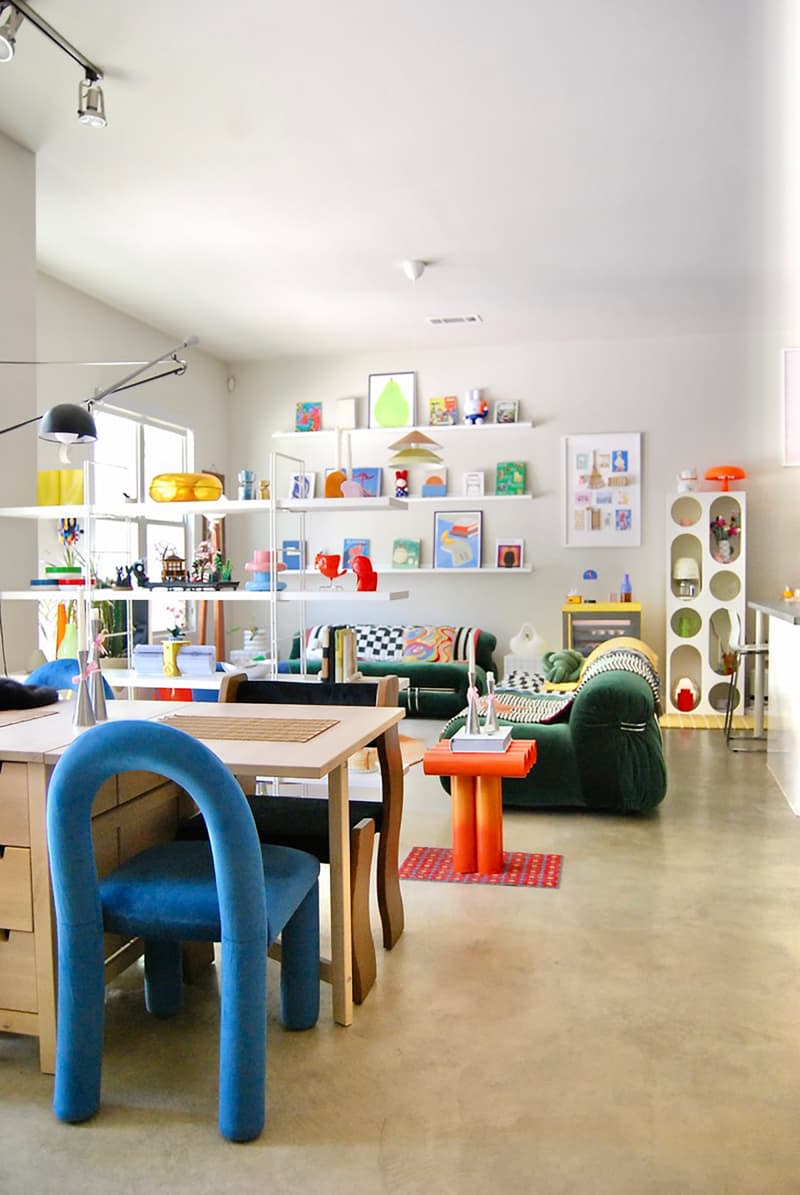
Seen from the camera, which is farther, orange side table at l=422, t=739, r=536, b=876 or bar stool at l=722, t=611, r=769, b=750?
bar stool at l=722, t=611, r=769, b=750

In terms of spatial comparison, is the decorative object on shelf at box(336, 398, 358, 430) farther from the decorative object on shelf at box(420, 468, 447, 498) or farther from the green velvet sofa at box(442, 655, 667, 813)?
the green velvet sofa at box(442, 655, 667, 813)

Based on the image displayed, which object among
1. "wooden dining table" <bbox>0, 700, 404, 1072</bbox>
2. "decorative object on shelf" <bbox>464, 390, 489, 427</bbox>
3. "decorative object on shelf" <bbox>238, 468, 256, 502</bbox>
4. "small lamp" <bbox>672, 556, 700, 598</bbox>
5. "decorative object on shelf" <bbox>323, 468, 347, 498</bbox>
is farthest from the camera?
"decorative object on shelf" <bbox>464, 390, 489, 427</bbox>

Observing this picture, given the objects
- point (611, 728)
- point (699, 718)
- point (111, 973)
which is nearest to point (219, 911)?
point (111, 973)

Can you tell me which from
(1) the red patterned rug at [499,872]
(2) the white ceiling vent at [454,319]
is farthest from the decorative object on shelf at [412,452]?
(1) the red patterned rug at [499,872]

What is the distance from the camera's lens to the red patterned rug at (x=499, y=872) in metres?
3.66

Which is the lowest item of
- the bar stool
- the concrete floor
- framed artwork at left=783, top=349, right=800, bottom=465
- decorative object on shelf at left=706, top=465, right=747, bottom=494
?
the concrete floor

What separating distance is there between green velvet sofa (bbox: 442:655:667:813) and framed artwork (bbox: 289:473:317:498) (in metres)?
3.62

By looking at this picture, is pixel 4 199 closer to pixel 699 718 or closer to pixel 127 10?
pixel 127 10

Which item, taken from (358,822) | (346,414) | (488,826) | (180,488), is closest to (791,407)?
(346,414)

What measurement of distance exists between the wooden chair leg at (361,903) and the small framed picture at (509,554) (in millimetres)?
5497

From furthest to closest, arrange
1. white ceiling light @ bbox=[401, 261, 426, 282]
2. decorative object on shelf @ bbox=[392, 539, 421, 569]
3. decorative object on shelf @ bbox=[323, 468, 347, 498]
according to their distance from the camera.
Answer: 1. decorative object on shelf @ bbox=[392, 539, 421, 569]
2. white ceiling light @ bbox=[401, 261, 426, 282]
3. decorative object on shelf @ bbox=[323, 468, 347, 498]

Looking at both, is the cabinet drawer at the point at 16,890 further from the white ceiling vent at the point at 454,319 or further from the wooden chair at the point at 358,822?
the white ceiling vent at the point at 454,319

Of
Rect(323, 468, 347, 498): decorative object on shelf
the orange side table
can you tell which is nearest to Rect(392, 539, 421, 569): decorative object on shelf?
Rect(323, 468, 347, 498): decorative object on shelf

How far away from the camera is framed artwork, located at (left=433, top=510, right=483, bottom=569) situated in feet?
26.8
